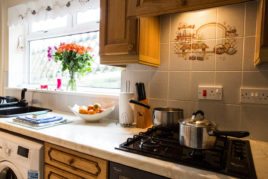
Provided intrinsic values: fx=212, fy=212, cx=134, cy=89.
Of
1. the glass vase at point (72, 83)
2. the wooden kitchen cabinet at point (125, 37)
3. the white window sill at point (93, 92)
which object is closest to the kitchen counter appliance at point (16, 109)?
the white window sill at point (93, 92)

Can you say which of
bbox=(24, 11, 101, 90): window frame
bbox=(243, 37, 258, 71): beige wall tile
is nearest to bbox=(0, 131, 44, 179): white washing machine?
bbox=(24, 11, 101, 90): window frame

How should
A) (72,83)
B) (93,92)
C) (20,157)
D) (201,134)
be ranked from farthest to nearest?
(72,83) → (93,92) → (20,157) → (201,134)

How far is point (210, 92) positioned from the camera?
1.32 meters

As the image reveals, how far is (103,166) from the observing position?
1.01m

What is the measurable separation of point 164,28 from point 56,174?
1146 millimetres

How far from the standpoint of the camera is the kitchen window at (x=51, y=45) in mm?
2057

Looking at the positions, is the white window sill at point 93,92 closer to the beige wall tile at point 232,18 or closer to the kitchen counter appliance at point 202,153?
the kitchen counter appliance at point 202,153

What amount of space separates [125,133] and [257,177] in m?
0.72

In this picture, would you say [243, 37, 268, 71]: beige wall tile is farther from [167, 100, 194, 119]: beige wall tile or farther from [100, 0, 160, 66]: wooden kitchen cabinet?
[100, 0, 160, 66]: wooden kitchen cabinet

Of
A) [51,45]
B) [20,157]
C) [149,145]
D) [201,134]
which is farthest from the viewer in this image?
[51,45]

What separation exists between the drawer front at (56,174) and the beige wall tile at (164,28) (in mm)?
Result: 1021

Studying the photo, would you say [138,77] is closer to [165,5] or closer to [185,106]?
[185,106]

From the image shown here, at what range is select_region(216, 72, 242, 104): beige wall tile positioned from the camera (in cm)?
125

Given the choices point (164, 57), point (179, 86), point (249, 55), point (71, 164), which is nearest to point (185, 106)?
point (179, 86)
